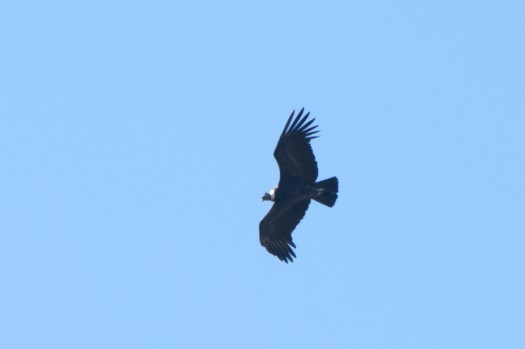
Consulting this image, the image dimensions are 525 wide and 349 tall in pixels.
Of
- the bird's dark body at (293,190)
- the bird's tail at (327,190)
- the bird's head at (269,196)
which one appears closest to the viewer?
the bird's tail at (327,190)

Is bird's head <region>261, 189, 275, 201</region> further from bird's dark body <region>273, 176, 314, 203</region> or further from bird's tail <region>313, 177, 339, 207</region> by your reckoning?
bird's tail <region>313, 177, 339, 207</region>

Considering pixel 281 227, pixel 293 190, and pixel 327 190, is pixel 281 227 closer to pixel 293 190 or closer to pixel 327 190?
pixel 293 190

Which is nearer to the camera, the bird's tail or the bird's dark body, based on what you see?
the bird's tail

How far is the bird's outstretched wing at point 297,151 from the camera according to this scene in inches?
1228

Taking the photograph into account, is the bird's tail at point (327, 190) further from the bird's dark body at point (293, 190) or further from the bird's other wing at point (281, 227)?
the bird's other wing at point (281, 227)

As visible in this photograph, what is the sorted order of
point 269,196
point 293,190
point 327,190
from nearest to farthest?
point 327,190 → point 293,190 → point 269,196

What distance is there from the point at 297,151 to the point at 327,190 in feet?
3.98

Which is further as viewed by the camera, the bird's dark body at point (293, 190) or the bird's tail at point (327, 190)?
the bird's dark body at point (293, 190)

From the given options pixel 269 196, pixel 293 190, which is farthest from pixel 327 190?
pixel 269 196

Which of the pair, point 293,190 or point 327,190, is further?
point 293,190

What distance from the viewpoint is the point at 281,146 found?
103ft

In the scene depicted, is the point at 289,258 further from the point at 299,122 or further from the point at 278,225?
the point at 299,122

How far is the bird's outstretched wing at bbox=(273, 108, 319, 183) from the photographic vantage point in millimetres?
31188

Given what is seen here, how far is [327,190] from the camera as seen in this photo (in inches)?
1228
